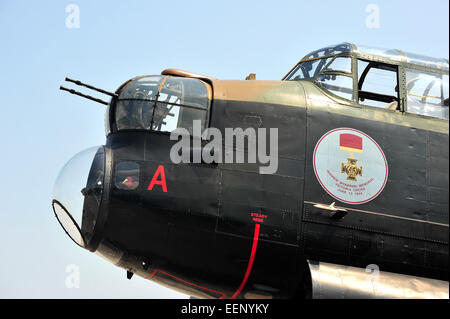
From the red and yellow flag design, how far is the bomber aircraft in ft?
0.06

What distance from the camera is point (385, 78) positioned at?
1023cm

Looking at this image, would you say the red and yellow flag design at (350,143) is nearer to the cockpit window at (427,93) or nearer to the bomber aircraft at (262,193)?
the bomber aircraft at (262,193)

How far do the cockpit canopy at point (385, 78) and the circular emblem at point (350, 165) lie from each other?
89 centimetres

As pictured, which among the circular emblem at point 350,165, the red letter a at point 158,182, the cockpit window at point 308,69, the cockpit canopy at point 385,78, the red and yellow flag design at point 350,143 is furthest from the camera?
the cockpit window at point 308,69

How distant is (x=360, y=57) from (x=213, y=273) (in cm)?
482

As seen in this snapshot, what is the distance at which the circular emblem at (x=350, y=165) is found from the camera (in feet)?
29.4

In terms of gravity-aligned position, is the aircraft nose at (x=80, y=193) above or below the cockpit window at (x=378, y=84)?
below

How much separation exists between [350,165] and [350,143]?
383 mm

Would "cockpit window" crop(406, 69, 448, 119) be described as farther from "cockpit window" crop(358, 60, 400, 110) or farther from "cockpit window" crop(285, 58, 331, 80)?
"cockpit window" crop(285, 58, 331, 80)

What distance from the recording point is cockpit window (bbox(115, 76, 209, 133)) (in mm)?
9055

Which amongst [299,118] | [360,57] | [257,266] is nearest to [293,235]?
[257,266]

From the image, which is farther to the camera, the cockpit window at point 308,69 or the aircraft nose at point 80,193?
the cockpit window at point 308,69

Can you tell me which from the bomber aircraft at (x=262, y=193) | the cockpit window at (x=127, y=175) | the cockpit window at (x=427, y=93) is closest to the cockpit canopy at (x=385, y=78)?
the cockpit window at (x=427, y=93)

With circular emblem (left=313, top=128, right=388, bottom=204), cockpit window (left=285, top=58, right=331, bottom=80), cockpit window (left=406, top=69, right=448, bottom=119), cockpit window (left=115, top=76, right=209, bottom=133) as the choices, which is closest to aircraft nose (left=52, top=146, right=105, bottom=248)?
cockpit window (left=115, top=76, right=209, bottom=133)
